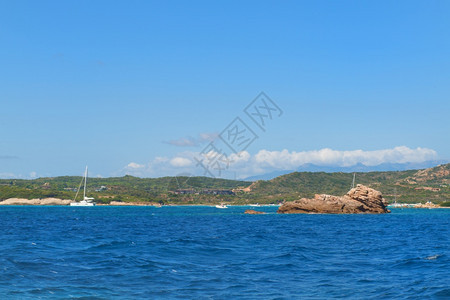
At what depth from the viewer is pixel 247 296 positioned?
23.7m

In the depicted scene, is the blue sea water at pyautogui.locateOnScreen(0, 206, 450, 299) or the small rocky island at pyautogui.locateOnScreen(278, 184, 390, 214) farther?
the small rocky island at pyautogui.locateOnScreen(278, 184, 390, 214)

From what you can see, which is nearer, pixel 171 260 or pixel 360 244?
pixel 171 260

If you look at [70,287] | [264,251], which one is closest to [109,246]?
[264,251]

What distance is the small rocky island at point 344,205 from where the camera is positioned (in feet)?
513

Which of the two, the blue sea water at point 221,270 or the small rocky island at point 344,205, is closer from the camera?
the blue sea water at point 221,270

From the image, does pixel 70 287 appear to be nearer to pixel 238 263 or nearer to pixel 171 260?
pixel 171 260

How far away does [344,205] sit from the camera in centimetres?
15725

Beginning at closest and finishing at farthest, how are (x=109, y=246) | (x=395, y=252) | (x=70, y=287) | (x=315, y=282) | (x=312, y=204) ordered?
(x=70, y=287), (x=315, y=282), (x=395, y=252), (x=109, y=246), (x=312, y=204)

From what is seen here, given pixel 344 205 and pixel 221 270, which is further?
pixel 344 205

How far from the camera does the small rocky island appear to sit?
156 m

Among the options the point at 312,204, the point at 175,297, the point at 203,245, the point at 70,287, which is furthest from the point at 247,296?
the point at 312,204

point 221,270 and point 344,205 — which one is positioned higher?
point 221,270

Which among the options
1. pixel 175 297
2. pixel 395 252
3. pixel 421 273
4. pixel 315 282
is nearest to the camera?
pixel 175 297

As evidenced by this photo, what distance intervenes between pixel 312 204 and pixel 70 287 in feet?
462
